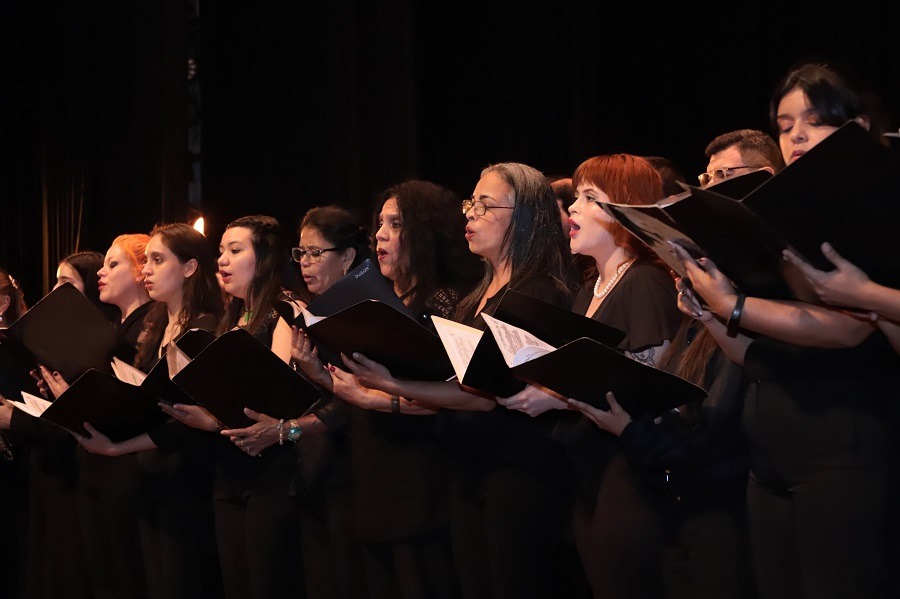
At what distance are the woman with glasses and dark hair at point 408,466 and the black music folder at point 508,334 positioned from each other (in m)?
0.59

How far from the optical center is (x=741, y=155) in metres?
3.05

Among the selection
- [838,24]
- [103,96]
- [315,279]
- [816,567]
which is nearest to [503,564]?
[816,567]

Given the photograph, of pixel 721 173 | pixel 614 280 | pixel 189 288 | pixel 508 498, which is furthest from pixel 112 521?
pixel 721 173

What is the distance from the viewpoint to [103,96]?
6352mm

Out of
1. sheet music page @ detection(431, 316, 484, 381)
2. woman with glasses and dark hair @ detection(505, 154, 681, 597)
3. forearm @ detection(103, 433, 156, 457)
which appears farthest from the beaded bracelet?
forearm @ detection(103, 433, 156, 457)

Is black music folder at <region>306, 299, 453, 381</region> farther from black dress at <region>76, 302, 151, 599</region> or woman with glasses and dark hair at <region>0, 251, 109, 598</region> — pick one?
woman with glasses and dark hair at <region>0, 251, 109, 598</region>

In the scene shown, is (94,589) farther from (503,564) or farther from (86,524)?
(503,564)

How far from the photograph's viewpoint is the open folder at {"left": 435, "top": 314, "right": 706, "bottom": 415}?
2.21 meters

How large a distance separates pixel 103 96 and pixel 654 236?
4.94 metres

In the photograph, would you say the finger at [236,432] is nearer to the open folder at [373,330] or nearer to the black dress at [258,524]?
the black dress at [258,524]

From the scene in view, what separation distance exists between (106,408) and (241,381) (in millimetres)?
681

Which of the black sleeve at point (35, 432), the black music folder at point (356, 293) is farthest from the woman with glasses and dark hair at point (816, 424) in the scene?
the black sleeve at point (35, 432)

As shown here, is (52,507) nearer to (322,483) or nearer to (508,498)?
(322,483)

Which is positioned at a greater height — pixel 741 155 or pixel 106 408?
pixel 741 155
